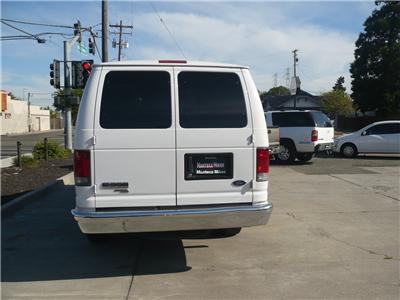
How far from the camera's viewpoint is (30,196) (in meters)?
9.73

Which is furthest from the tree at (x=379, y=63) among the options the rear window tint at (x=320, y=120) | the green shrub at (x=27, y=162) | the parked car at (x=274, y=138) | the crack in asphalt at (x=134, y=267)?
the crack in asphalt at (x=134, y=267)

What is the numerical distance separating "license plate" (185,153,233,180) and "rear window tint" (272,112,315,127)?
1262cm

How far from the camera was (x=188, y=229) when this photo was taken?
5.10 m

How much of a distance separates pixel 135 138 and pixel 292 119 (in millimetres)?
13300

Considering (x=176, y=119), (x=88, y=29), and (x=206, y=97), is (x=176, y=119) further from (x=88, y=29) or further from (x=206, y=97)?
(x=88, y=29)

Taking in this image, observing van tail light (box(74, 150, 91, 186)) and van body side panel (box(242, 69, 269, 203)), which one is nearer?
van tail light (box(74, 150, 91, 186))

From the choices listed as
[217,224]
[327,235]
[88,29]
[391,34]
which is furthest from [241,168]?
[391,34]

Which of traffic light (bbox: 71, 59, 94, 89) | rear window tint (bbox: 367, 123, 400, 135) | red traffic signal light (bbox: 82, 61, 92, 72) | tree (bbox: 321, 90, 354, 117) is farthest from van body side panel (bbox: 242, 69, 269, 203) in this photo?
tree (bbox: 321, 90, 354, 117)

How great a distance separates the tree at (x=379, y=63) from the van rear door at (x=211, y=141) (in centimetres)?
3669

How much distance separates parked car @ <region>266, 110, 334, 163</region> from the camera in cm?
1722

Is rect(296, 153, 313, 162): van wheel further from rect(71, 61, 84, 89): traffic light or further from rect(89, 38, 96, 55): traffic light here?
rect(89, 38, 96, 55): traffic light

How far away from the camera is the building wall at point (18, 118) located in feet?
216

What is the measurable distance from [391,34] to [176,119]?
129 ft

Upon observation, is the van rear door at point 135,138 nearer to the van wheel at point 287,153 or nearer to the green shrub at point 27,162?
the green shrub at point 27,162
